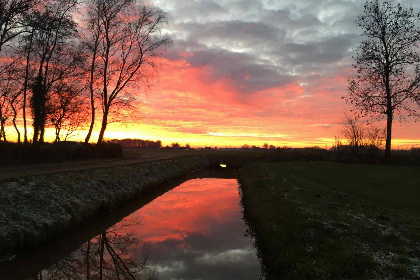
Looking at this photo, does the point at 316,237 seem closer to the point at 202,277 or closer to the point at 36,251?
the point at 202,277

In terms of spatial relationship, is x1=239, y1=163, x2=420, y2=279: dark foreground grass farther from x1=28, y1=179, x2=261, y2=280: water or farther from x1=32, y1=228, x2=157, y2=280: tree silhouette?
x1=32, y1=228, x2=157, y2=280: tree silhouette

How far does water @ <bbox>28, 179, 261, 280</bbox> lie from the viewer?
10.7 meters

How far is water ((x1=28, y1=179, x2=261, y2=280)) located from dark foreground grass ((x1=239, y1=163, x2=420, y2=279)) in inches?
46.2

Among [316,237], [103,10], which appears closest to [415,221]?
[316,237]

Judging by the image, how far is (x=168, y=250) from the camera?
43.4 feet

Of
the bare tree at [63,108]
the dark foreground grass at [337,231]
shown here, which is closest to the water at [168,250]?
the dark foreground grass at [337,231]

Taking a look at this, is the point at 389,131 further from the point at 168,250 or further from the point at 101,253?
the point at 101,253

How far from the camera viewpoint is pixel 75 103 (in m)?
36.8

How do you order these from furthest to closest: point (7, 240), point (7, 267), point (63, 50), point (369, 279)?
point (63, 50) < point (7, 240) < point (7, 267) < point (369, 279)

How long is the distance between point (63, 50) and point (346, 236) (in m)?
36.2

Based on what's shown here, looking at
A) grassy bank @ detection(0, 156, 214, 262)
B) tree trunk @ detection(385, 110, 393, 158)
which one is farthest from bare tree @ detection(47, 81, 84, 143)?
tree trunk @ detection(385, 110, 393, 158)

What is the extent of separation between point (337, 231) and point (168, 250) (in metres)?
7.39

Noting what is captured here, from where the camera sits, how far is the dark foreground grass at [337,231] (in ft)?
29.5

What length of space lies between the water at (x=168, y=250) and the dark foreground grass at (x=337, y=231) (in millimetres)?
1172
